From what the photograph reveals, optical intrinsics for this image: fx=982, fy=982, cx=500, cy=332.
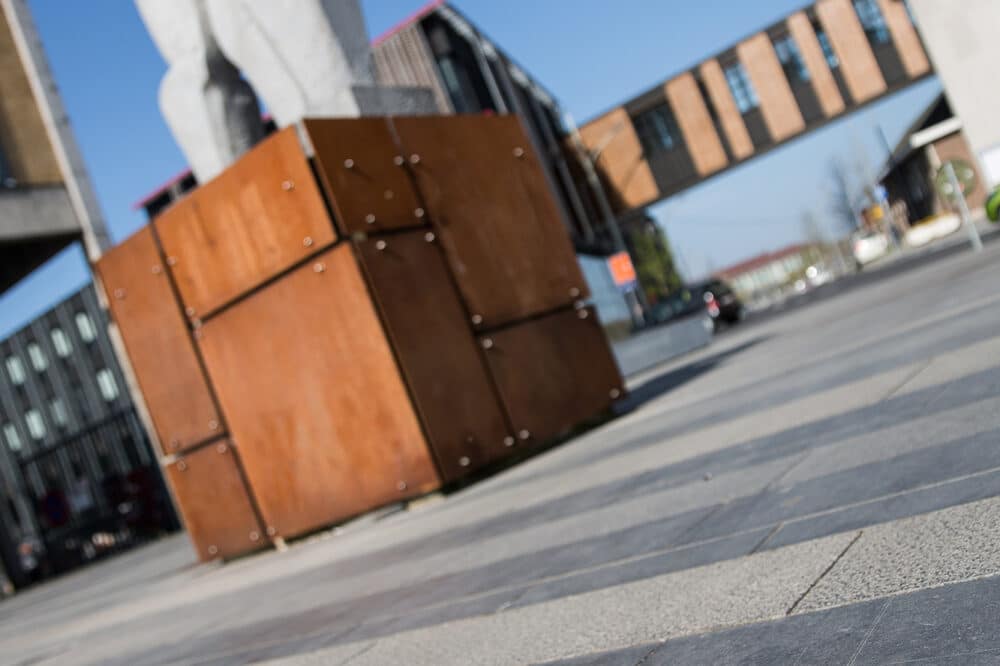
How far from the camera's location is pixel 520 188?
9.79 metres

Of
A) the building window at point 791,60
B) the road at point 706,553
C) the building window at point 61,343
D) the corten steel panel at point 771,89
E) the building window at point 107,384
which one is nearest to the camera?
the road at point 706,553

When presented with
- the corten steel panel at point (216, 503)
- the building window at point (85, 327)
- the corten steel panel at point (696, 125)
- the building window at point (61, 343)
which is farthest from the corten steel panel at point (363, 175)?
the building window at point (61, 343)

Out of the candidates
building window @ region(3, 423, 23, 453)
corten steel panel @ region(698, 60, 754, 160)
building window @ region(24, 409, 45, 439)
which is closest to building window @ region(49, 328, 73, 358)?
building window @ region(24, 409, 45, 439)

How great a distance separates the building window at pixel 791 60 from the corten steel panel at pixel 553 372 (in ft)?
108

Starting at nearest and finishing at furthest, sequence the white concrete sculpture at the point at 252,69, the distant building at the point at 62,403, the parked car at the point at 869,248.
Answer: the white concrete sculpture at the point at 252,69, the distant building at the point at 62,403, the parked car at the point at 869,248

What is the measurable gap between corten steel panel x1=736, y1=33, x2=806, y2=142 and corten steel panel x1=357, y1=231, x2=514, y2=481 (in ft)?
112

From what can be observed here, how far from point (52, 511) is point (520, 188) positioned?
32631mm

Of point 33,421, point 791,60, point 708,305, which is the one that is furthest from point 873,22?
point 33,421

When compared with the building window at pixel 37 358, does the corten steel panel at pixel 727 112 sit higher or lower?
lower

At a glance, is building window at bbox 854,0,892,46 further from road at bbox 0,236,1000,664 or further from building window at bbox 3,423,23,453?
building window at bbox 3,423,23,453

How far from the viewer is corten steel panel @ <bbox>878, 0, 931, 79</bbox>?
122 ft

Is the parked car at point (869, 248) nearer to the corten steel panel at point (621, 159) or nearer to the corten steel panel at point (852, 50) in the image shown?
the corten steel panel at point (621, 159)

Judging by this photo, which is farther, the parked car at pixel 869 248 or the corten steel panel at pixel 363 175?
the parked car at pixel 869 248

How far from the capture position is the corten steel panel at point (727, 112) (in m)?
40.3
